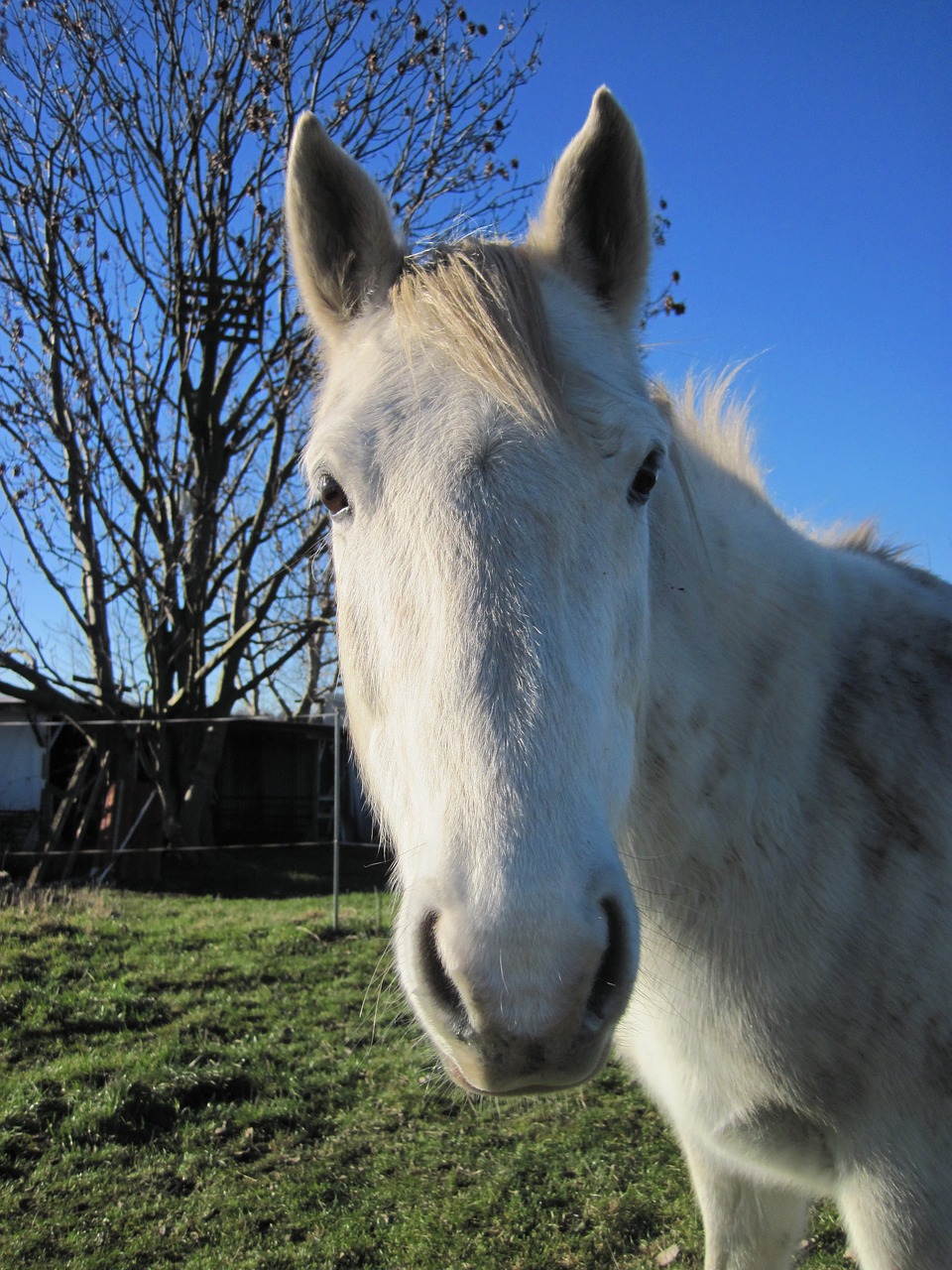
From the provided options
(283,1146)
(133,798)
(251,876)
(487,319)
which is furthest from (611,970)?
(133,798)

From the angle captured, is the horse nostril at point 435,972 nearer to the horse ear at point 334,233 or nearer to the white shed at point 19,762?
the horse ear at point 334,233

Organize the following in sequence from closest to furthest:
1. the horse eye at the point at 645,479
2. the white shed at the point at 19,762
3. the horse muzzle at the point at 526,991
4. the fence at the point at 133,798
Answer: the horse muzzle at the point at 526,991, the horse eye at the point at 645,479, the fence at the point at 133,798, the white shed at the point at 19,762

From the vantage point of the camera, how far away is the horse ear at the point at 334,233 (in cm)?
205

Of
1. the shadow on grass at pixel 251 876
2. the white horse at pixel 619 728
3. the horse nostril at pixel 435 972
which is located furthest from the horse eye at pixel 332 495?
the shadow on grass at pixel 251 876

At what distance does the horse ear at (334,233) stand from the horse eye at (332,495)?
0.52 m

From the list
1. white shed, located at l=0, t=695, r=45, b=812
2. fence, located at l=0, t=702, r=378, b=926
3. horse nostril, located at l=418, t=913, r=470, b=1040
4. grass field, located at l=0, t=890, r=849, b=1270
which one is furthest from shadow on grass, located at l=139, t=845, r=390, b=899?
horse nostril, located at l=418, t=913, r=470, b=1040

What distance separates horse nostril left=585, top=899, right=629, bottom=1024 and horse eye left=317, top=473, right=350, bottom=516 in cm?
102

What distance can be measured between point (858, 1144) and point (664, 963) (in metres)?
0.54

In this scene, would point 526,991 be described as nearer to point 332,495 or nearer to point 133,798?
point 332,495

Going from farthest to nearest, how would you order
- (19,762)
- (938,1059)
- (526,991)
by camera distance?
(19,762) < (938,1059) < (526,991)

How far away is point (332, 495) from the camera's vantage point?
187 cm

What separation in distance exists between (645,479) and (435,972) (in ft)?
3.46

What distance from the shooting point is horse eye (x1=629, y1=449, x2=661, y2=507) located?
176cm

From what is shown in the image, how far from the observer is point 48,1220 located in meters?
3.55
